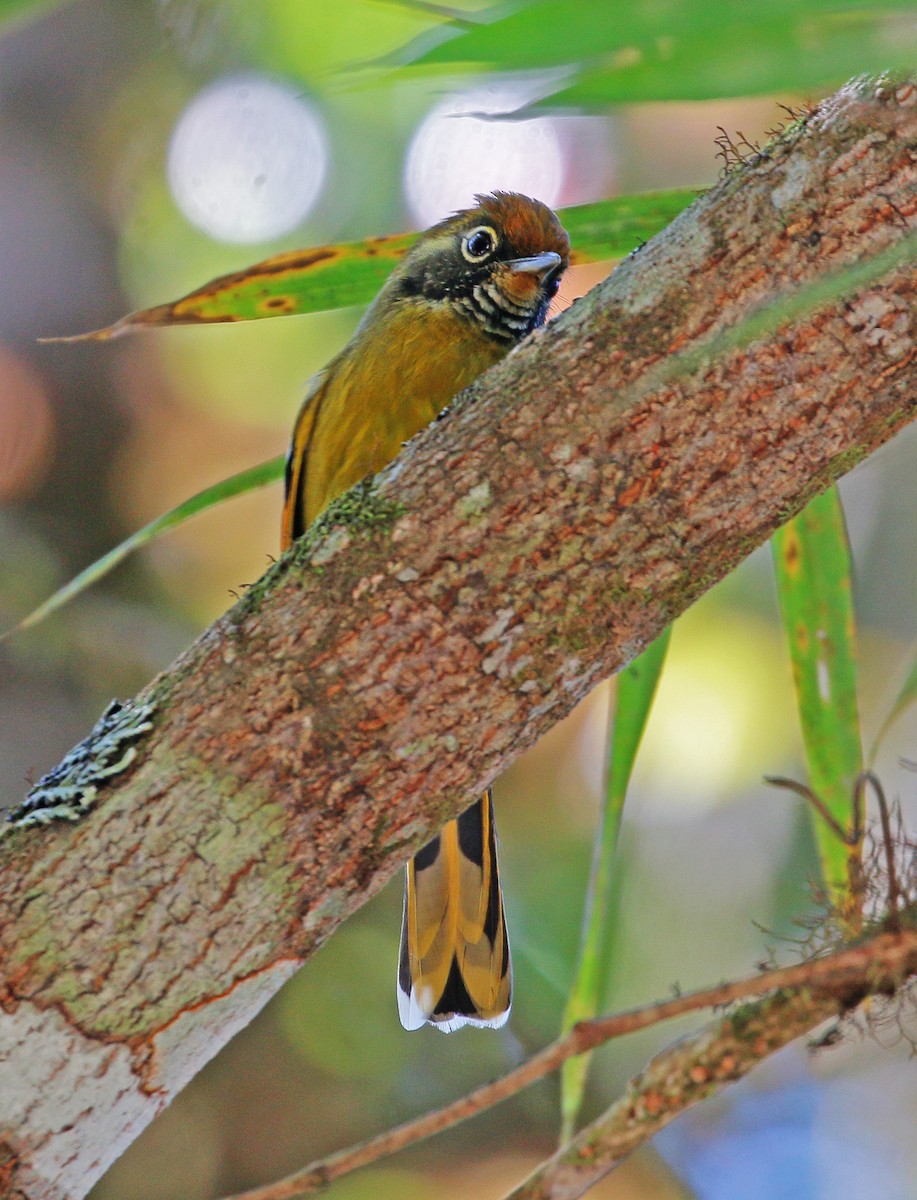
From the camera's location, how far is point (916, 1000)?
1.69m

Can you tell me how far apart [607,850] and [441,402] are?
1.01 meters

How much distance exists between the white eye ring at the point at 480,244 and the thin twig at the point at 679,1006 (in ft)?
6.31

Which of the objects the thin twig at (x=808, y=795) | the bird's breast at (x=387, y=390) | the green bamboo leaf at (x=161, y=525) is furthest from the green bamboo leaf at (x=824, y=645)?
the green bamboo leaf at (x=161, y=525)

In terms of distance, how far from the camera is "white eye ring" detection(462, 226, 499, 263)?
9.82ft

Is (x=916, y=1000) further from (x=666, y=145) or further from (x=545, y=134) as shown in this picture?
(x=666, y=145)

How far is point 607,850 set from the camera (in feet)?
7.48

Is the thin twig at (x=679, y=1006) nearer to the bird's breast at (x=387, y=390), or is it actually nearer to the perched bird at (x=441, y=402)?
the perched bird at (x=441, y=402)

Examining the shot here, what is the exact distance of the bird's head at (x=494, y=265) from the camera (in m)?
2.89

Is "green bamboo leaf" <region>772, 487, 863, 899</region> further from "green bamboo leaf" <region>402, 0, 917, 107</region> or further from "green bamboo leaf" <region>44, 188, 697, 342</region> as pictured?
"green bamboo leaf" <region>402, 0, 917, 107</region>

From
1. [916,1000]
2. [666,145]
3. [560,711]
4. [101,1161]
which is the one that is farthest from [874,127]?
[666,145]

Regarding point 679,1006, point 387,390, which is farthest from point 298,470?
point 679,1006

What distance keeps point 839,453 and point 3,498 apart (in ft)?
9.85

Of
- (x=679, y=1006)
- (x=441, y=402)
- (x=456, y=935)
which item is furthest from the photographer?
(x=441, y=402)

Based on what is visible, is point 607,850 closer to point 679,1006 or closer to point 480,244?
point 679,1006
